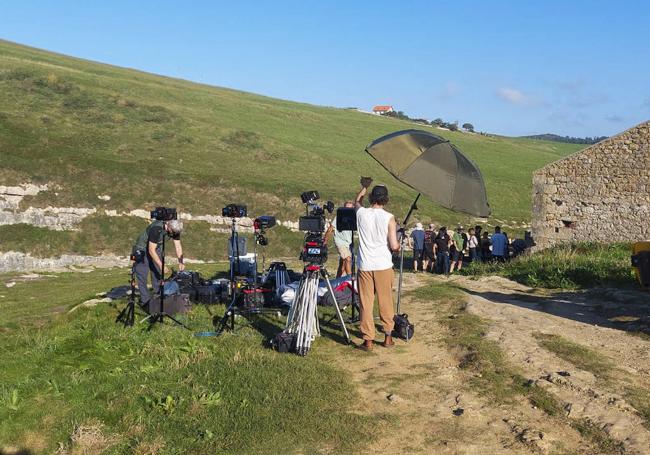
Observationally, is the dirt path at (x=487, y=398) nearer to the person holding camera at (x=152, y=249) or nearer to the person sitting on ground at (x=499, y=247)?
the person holding camera at (x=152, y=249)

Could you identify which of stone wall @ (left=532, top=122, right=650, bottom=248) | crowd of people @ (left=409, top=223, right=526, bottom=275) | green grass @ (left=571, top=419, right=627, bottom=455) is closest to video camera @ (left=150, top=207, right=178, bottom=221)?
green grass @ (left=571, top=419, right=627, bottom=455)

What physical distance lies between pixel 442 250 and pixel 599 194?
6.73 metres

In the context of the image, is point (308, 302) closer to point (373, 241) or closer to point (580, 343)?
point (373, 241)

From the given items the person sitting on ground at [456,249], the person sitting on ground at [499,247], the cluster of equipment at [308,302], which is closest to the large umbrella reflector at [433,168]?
the cluster of equipment at [308,302]

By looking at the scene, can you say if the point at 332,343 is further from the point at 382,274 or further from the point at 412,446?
the point at 412,446

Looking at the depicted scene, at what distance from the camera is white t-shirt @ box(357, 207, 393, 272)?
8.32 m

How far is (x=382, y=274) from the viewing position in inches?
330

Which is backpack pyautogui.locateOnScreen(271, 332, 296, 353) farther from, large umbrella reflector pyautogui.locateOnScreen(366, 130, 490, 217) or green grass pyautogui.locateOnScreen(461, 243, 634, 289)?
green grass pyautogui.locateOnScreen(461, 243, 634, 289)

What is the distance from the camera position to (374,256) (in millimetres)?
8383

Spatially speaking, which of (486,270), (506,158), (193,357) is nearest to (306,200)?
(193,357)

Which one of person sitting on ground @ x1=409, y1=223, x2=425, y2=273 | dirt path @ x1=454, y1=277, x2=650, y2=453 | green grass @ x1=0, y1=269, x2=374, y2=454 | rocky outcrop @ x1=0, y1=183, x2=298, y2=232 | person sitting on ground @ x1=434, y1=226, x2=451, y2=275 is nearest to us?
green grass @ x1=0, y1=269, x2=374, y2=454

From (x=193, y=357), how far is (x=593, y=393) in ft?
16.9

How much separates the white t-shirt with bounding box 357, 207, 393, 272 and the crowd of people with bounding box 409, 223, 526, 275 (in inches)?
499

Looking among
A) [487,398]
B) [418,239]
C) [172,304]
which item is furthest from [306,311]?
[418,239]
